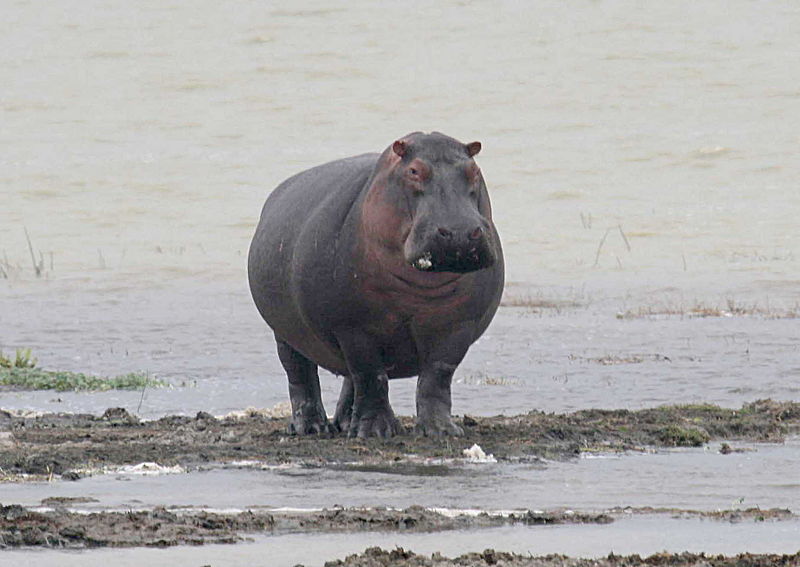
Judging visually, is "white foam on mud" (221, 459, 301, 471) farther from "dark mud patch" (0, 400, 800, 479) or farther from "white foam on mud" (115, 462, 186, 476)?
"white foam on mud" (115, 462, 186, 476)

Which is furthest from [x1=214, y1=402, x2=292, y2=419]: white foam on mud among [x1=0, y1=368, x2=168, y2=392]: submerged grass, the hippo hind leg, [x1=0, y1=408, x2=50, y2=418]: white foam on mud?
[x1=0, y1=368, x2=168, y2=392]: submerged grass

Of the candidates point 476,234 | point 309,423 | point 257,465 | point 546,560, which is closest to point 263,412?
point 309,423

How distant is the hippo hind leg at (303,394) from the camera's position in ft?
33.2

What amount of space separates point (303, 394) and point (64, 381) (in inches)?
107

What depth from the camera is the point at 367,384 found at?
30.7 feet

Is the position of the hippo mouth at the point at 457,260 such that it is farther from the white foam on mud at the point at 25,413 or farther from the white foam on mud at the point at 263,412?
the white foam on mud at the point at 25,413

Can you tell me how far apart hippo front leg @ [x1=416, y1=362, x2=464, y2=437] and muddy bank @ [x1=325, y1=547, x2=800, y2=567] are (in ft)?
12.1

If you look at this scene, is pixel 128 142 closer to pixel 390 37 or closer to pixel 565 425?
pixel 390 37

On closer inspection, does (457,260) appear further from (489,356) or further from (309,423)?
(489,356)

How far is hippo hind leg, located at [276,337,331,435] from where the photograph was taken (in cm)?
1012

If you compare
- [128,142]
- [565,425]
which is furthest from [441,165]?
[128,142]

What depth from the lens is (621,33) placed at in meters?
39.2

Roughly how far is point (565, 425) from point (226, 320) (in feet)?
26.2

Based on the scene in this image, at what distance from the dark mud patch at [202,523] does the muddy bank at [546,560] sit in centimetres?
71
